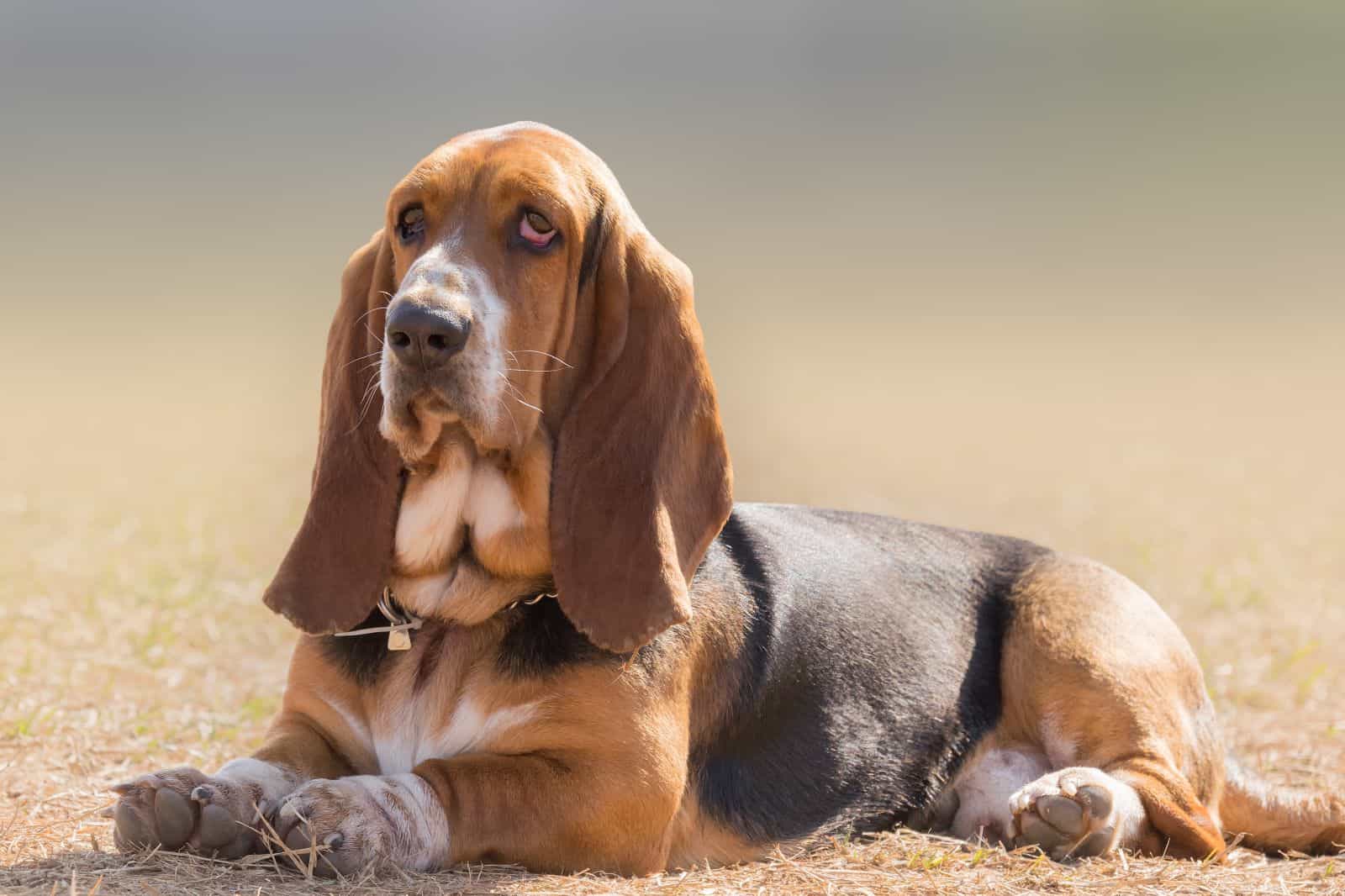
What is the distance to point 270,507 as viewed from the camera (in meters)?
12.6

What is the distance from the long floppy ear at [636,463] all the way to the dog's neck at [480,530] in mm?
77

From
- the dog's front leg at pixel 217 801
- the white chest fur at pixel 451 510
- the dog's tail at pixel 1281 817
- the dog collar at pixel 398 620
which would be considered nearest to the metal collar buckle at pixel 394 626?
the dog collar at pixel 398 620

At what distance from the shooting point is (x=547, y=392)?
13.8ft

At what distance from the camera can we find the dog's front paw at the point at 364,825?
3.67 meters

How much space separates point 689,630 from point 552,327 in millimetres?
947

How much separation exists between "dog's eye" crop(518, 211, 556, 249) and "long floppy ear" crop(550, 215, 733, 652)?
200 millimetres

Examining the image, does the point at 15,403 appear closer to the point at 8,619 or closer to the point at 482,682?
the point at 8,619

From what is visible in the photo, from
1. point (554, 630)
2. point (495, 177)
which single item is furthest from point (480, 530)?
point (495, 177)

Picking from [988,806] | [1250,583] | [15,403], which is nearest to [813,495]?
[1250,583]

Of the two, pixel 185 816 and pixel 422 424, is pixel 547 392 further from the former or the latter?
pixel 185 816

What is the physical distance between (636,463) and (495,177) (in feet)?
2.76

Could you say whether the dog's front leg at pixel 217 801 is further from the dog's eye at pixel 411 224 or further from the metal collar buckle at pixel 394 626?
the dog's eye at pixel 411 224

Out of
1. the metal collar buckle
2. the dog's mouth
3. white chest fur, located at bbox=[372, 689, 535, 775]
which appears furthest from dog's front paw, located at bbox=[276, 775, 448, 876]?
the dog's mouth

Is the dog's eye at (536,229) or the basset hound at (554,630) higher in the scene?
the dog's eye at (536,229)
